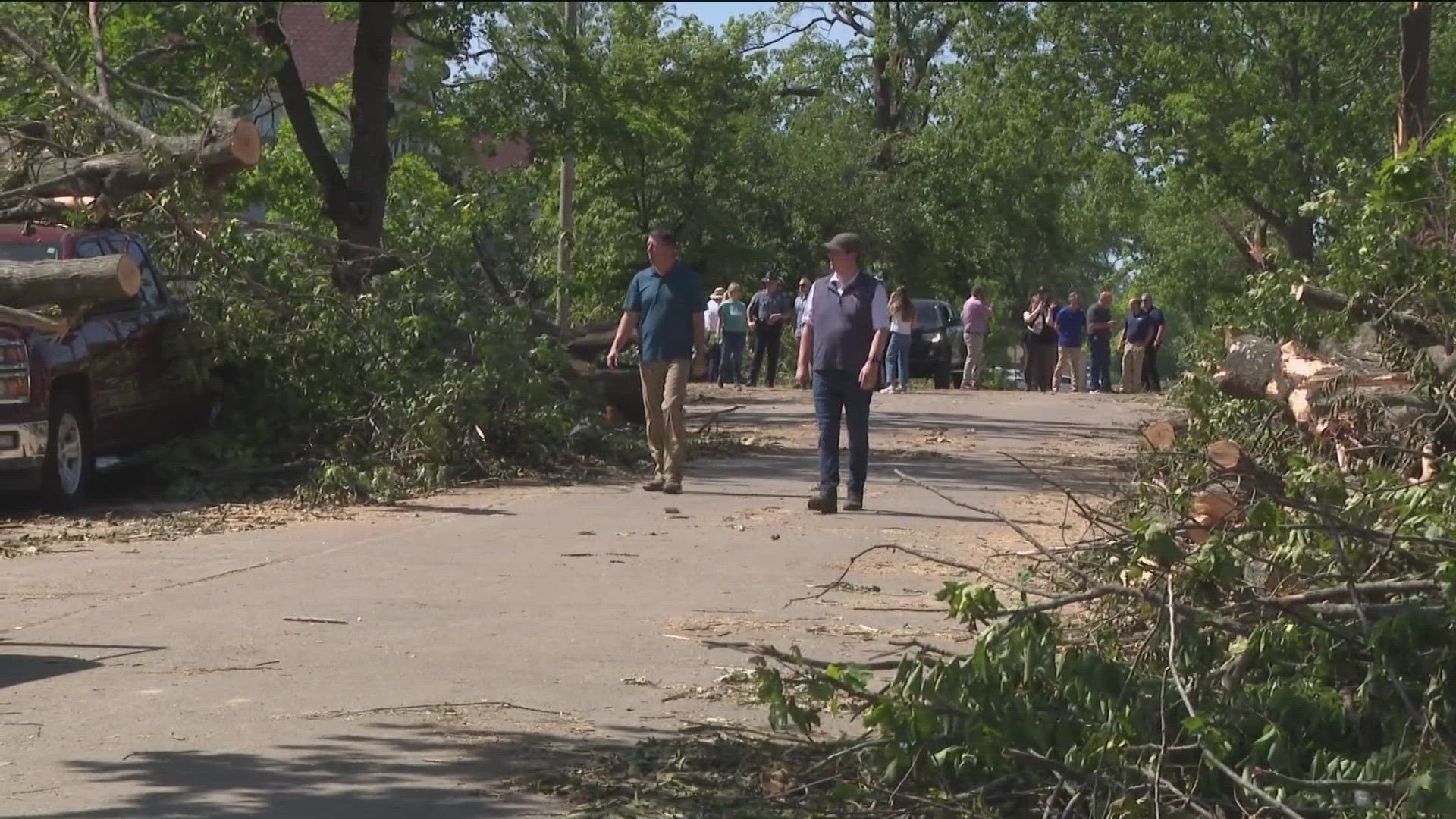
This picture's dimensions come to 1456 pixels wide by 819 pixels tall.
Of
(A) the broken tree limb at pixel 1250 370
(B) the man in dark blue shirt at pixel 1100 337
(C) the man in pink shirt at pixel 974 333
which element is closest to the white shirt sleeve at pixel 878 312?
(A) the broken tree limb at pixel 1250 370

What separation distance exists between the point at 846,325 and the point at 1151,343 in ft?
68.6

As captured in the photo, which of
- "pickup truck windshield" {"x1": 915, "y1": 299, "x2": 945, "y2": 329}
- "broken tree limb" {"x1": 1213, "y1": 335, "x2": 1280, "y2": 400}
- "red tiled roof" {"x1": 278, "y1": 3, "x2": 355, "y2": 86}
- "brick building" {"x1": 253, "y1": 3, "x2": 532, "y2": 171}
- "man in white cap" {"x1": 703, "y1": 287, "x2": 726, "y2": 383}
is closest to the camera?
"broken tree limb" {"x1": 1213, "y1": 335, "x2": 1280, "y2": 400}

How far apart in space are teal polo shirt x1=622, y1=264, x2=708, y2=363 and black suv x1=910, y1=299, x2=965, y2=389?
2065 centimetres

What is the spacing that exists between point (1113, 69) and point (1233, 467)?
23.6 metres

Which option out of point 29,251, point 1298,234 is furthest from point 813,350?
point 1298,234

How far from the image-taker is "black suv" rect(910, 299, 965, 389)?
3512 cm

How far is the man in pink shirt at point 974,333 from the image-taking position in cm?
3288

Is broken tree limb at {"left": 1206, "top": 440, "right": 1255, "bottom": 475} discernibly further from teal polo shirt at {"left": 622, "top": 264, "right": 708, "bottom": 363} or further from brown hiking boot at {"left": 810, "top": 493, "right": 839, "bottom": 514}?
teal polo shirt at {"left": 622, "top": 264, "right": 708, "bottom": 363}

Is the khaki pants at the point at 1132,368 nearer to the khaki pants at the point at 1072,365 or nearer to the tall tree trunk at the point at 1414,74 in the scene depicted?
the khaki pants at the point at 1072,365

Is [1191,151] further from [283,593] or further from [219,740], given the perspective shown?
[219,740]

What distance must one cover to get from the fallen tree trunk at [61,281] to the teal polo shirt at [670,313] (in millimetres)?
5704

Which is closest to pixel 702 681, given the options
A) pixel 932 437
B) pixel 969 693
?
pixel 969 693

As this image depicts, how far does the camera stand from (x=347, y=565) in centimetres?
1081

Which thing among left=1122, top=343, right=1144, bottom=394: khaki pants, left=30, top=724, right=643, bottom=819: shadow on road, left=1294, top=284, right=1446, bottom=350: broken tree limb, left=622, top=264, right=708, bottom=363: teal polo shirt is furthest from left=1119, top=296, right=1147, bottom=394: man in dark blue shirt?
left=30, top=724, right=643, bottom=819: shadow on road
